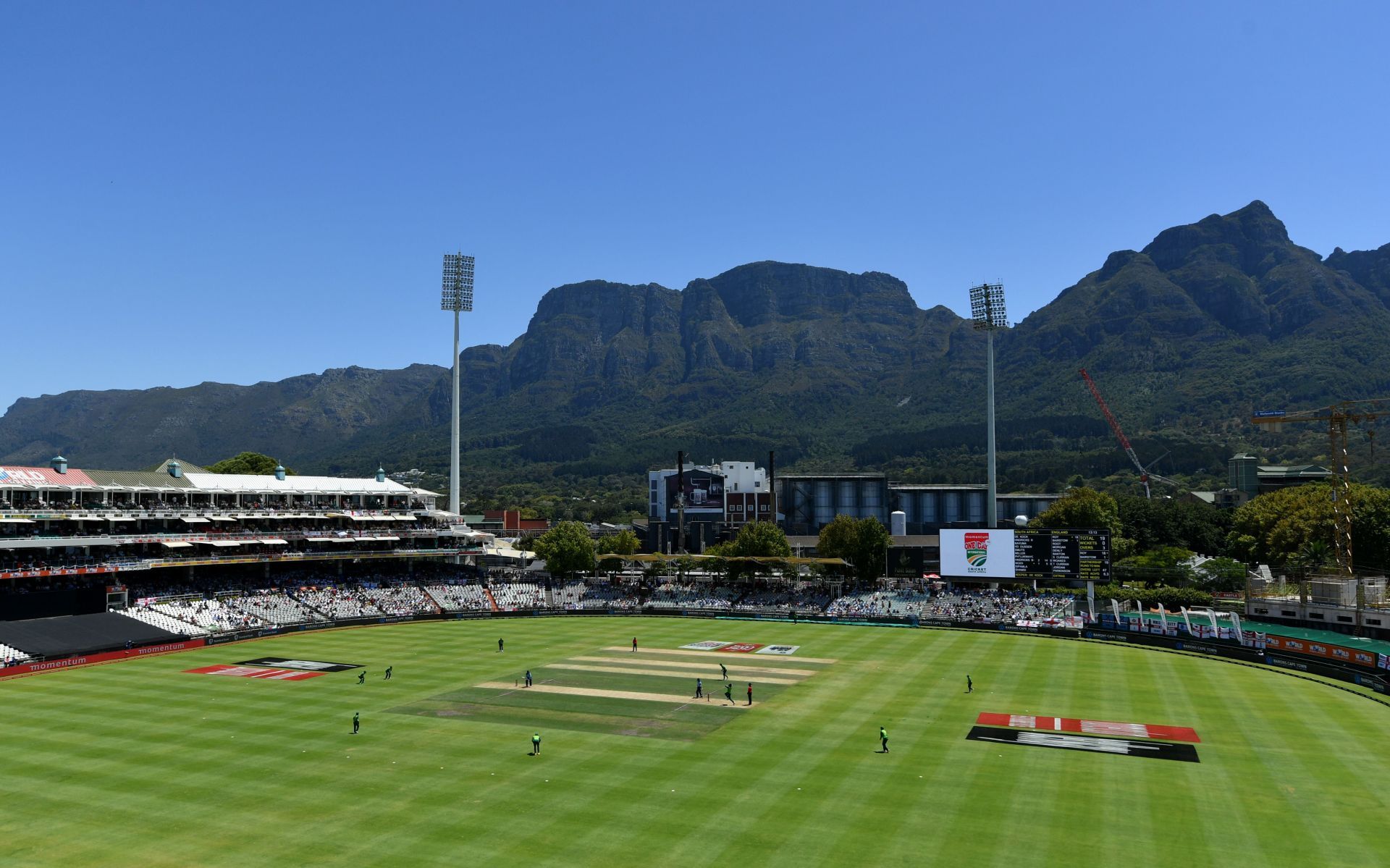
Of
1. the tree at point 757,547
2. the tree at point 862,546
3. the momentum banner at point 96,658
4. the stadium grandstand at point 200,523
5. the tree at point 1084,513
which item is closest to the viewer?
the momentum banner at point 96,658

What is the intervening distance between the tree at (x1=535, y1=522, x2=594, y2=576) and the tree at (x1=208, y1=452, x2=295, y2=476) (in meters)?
46.5

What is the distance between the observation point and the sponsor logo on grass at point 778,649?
6506 cm

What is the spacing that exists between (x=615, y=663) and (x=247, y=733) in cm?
2402

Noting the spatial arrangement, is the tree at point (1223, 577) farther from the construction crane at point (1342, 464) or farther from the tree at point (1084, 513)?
the tree at point (1084, 513)

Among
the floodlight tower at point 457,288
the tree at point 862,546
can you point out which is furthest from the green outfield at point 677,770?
the floodlight tower at point 457,288

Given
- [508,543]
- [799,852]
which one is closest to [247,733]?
[799,852]

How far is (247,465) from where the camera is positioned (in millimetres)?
130625

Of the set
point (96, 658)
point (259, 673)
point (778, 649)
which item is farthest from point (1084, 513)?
point (96, 658)

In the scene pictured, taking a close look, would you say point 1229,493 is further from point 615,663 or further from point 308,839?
point 308,839

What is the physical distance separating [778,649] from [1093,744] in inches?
1201

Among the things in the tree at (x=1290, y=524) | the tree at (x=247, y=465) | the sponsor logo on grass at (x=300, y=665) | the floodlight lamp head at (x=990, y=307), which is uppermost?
the floodlight lamp head at (x=990, y=307)

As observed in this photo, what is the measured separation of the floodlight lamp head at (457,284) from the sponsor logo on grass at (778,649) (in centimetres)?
7101

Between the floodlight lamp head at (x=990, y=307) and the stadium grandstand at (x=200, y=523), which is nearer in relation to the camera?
the stadium grandstand at (x=200, y=523)

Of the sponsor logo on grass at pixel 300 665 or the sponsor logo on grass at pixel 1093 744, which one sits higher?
the sponsor logo on grass at pixel 1093 744
